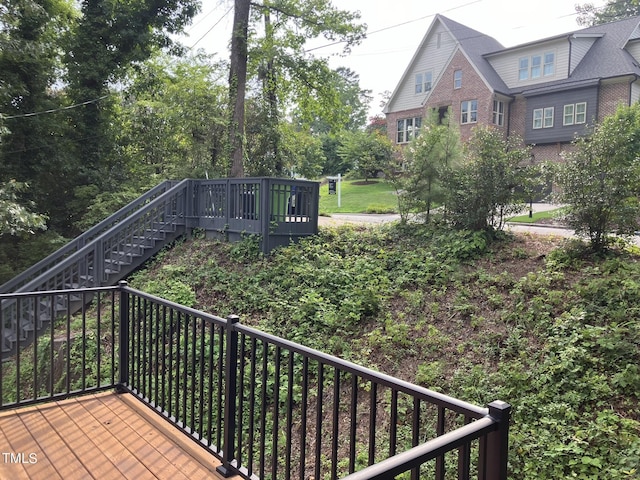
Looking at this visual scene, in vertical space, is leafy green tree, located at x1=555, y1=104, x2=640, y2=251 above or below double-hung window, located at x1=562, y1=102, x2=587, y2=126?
below

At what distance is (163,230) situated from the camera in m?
10.0

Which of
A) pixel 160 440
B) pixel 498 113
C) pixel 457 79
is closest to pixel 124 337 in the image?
pixel 160 440

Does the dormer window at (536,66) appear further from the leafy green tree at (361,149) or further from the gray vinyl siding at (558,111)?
the leafy green tree at (361,149)

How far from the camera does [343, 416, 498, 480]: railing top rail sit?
43.0 inches

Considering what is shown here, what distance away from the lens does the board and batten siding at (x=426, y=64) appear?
83.5 ft

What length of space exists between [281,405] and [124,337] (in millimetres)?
1710

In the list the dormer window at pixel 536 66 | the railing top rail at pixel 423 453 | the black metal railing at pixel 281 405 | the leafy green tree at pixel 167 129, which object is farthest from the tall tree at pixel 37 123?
the dormer window at pixel 536 66

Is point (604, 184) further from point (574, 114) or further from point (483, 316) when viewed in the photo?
point (574, 114)

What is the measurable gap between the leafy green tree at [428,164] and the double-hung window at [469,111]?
57.2ft

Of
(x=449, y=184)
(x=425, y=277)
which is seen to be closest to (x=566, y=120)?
(x=449, y=184)

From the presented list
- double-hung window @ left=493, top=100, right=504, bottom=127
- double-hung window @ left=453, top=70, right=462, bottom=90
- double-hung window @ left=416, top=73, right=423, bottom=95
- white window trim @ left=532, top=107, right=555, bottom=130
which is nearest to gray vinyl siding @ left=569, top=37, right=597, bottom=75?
white window trim @ left=532, top=107, right=555, bottom=130

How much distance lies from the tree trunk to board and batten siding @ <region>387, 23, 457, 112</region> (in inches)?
623

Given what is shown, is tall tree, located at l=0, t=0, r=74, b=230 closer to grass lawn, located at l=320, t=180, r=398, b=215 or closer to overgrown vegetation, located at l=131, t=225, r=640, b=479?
overgrown vegetation, located at l=131, t=225, r=640, b=479

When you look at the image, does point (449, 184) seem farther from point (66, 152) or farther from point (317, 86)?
point (66, 152)
